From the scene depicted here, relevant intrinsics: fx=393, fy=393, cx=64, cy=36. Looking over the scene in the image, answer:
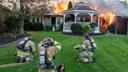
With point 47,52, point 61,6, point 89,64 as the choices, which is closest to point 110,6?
point 61,6

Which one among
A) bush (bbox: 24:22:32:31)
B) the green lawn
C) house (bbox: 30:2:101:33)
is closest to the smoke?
house (bbox: 30:2:101:33)

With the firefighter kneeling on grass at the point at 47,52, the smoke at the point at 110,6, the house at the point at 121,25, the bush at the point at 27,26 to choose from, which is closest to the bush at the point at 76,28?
the house at the point at 121,25

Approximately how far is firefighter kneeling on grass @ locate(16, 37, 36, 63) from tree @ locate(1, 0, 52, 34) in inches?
640

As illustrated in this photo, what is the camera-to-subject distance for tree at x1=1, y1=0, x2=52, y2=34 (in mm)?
36862

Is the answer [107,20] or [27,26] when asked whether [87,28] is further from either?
[27,26]

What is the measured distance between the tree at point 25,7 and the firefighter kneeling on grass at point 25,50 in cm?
1624

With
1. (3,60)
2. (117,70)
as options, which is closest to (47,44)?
(117,70)

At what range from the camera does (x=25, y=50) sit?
19234 mm

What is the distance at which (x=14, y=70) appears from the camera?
58.5ft

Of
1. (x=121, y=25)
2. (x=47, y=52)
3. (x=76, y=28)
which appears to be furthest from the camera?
(x=121, y=25)

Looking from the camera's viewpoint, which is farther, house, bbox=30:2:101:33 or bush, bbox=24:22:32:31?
bush, bbox=24:22:32:31

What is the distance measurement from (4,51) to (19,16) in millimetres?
14224

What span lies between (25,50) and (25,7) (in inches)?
760

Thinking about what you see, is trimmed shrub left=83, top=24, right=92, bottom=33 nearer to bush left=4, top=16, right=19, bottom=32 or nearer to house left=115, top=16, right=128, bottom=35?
bush left=4, top=16, right=19, bottom=32
